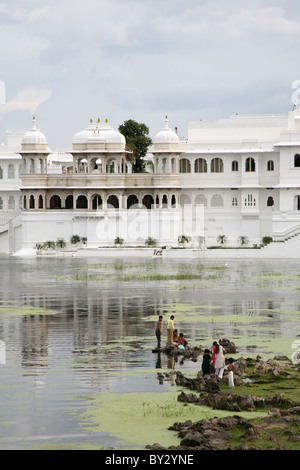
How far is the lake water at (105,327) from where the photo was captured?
19.3 metres

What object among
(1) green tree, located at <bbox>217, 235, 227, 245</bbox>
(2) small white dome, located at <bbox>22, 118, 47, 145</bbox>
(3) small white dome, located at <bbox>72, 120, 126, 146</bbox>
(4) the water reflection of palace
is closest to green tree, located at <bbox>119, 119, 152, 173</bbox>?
(3) small white dome, located at <bbox>72, 120, 126, 146</bbox>

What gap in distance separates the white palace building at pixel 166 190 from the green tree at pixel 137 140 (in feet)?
19.9

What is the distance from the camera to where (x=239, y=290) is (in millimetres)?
42344

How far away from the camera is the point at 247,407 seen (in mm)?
18875

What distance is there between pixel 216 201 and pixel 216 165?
108 inches

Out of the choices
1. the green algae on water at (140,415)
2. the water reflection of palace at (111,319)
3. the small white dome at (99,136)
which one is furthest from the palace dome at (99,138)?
the green algae on water at (140,415)

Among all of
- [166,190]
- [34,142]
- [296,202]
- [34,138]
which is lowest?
[296,202]

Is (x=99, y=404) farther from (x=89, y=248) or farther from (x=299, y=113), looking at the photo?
(x=299, y=113)

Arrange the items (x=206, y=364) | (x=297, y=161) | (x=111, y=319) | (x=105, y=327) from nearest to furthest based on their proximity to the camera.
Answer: (x=206, y=364) < (x=105, y=327) < (x=111, y=319) < (x=297, y=161)

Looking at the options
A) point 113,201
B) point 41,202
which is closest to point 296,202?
point 113,201

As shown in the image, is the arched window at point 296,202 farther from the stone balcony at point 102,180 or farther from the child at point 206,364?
the child at point 206,364

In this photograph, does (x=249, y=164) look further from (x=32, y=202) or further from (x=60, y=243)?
(x=32, y=202)

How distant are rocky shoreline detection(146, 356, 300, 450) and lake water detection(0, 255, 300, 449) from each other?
115cm
